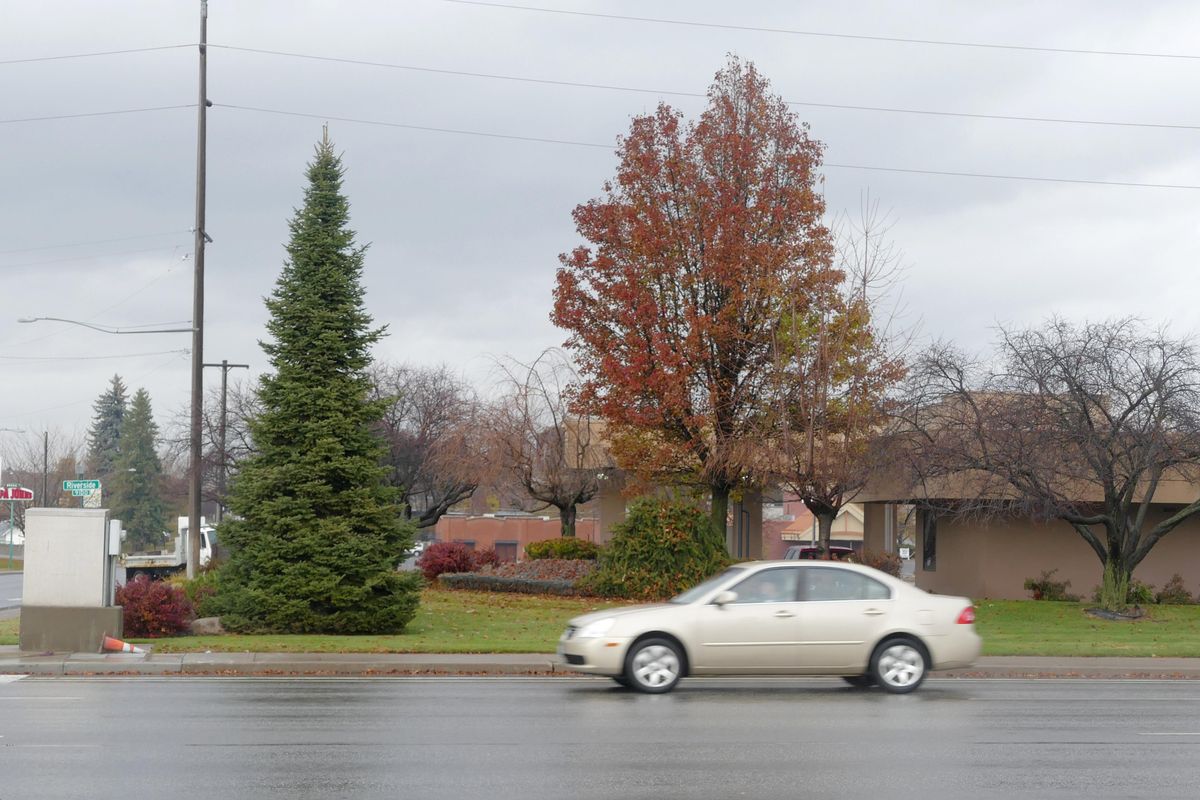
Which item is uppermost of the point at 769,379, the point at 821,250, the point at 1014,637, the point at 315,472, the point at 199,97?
the point at 199,97

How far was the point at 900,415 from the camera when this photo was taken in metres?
30.7

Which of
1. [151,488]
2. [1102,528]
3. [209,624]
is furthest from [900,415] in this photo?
[151,488]

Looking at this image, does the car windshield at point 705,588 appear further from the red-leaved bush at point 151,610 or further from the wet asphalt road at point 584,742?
the red-leaved bush at point 151,610

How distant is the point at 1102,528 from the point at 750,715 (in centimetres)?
2581

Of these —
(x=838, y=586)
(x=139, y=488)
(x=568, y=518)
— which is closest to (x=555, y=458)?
(x=568, y=518)

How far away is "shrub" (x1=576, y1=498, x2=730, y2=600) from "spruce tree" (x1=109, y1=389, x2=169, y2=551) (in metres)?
68.7

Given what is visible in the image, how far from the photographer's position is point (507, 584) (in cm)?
3522

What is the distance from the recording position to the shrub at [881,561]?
39.9m

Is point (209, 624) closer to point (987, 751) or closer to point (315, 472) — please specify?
point (315, 472)

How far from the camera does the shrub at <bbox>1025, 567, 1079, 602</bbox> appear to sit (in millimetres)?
35875

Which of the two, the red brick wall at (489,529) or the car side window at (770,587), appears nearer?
the car side window at (770,587)

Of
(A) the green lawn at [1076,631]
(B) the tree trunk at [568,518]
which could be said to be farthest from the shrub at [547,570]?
(A) the green lawn at [1076,631]

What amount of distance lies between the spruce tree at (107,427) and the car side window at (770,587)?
107 m

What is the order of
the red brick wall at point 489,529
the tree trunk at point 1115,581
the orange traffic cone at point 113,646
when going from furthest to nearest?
the red brick wall at point 489,529 < the tree trunk at point 1115,581 < the orange traffic cone at point 113,646
